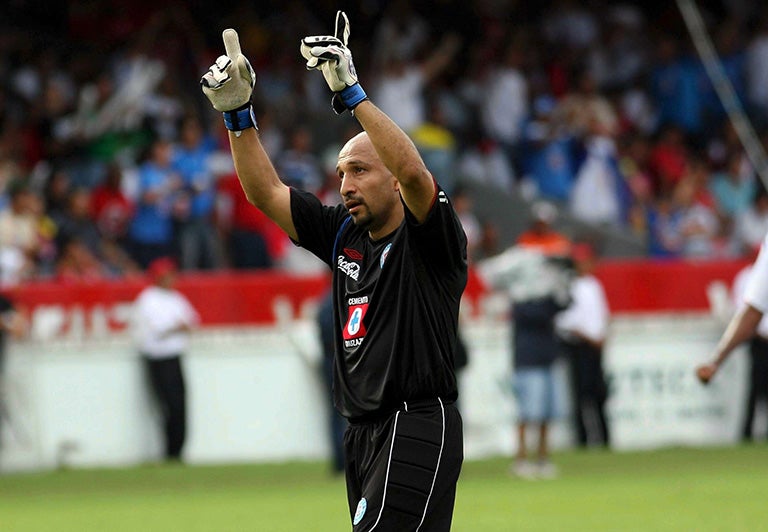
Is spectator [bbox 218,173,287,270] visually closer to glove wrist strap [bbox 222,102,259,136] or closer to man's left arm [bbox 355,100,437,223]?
glove wrist strap [bbox 222,102,259,136]

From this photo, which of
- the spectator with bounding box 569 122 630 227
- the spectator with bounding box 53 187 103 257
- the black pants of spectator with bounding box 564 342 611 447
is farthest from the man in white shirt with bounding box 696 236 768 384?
the spectator with bounding box 569 122 630 227

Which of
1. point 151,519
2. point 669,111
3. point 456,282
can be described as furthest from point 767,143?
point 456,282

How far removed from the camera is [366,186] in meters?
5.93

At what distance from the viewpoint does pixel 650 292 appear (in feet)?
65.2

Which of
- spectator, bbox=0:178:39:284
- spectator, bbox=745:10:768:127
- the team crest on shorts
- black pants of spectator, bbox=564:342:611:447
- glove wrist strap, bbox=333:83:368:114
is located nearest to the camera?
glove wrist strap, bbox=333:83:368:114

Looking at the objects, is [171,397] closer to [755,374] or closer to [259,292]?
[259,292]

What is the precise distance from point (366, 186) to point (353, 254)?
0.32 metres

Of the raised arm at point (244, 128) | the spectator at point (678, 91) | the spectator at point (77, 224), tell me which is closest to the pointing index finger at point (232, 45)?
the raised arm at point (244, 128)

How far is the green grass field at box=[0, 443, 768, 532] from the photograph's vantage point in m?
11.7

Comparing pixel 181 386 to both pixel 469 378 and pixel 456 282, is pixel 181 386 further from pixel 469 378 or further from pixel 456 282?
pixel 456 282

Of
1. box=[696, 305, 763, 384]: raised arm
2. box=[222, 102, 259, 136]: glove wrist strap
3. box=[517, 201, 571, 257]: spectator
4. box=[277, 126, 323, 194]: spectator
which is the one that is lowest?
box=[696, 305, 763, 384]: raised arm

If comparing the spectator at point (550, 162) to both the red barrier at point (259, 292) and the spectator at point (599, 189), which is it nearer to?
the spectator at point (599, 189)

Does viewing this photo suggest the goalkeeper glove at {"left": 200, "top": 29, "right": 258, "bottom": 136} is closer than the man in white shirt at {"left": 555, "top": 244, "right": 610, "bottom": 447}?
Yes

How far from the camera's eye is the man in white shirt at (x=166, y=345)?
1725 centimetres
